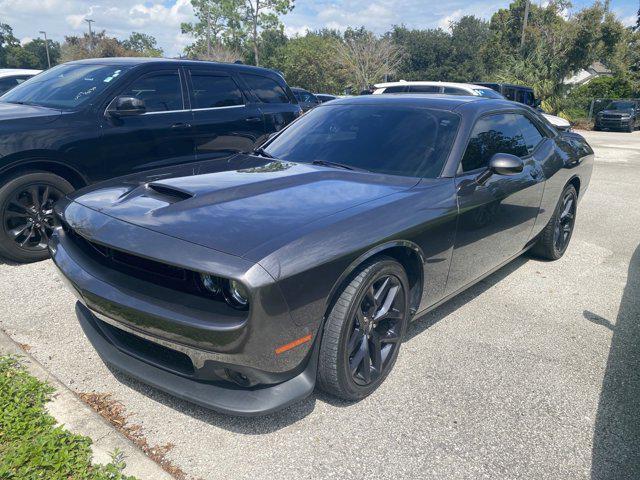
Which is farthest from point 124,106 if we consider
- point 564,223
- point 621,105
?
point 621,105

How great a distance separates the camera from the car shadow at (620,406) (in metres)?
2.29

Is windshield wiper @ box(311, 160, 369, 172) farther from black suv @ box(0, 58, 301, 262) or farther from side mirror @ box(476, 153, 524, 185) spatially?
black suv @ box(0, 58, 301, 262)

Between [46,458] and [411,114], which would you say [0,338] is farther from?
[411,114]

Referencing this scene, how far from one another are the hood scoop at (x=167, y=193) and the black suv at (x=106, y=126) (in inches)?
67.0

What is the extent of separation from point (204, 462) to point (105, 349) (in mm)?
767

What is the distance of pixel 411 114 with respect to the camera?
3.48m

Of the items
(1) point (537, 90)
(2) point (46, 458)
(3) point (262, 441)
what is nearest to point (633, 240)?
(3) point (262, 441)

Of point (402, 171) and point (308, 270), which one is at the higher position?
point (402, 171)

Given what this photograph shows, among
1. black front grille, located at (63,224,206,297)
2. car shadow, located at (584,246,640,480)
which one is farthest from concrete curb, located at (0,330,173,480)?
car shadow, located at (584,246,640,480)

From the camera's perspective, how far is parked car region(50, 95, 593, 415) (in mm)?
2080

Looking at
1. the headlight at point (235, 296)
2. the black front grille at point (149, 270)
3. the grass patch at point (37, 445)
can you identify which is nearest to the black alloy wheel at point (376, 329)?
the headlight at point (235, 296)

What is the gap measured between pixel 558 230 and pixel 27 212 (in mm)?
4913

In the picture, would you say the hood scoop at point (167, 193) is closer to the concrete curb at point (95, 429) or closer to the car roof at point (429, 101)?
the concrete curb at point (95, 429)

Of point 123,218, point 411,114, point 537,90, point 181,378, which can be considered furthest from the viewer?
point 537,90
